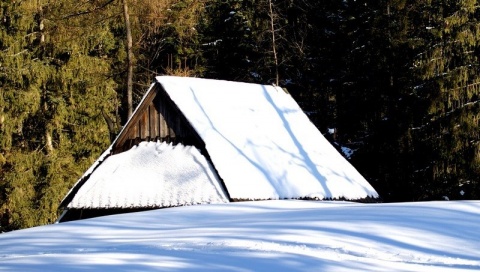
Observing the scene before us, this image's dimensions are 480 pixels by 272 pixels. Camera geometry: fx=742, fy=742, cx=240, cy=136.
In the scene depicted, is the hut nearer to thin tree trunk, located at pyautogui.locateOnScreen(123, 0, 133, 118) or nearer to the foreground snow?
thin tree trunk, located at pyautogui.locateOnScreen(123, 0, 133, 118)

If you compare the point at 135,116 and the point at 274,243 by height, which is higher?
the point at 135,116

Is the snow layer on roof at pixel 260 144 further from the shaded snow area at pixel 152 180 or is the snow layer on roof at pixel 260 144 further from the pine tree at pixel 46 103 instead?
the pine tree at pixel 46 103

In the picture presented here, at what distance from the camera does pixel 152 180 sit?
1805cm

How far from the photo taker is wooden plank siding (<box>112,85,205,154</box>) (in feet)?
61.4

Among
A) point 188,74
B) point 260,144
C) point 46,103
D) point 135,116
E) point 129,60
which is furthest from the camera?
point 188,74

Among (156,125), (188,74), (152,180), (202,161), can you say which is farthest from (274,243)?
(188,74)

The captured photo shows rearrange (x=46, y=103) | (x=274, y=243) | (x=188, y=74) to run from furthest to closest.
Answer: (x=188, y=74) → (x=46, y=103) → (x=274, y=243)

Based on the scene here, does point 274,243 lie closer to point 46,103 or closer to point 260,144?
point 260,144

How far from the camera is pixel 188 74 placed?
2961 cm

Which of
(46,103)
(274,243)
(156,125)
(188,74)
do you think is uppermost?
(188,74)

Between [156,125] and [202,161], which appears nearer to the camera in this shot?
[202,161]

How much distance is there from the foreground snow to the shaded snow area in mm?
7102

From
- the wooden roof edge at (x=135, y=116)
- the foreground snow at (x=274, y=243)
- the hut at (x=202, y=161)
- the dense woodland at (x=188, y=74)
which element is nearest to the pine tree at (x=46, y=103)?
the dense woodland at (x=188, y=74)

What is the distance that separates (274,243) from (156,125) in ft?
40.3
